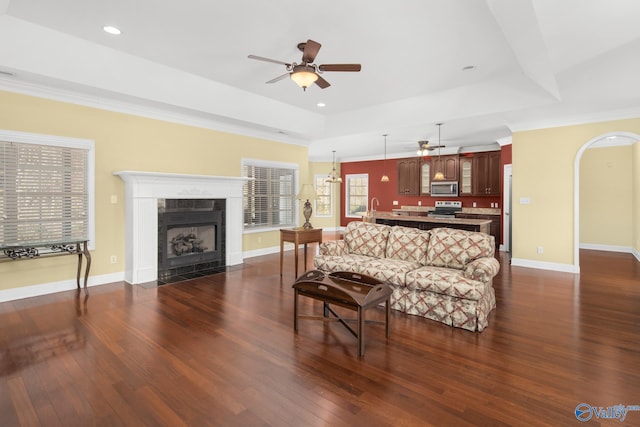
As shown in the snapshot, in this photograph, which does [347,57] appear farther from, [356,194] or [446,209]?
[356,194]

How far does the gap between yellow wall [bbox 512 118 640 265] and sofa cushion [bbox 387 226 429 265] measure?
3.14 m

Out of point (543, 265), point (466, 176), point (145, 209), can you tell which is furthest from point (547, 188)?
point (145, 209)

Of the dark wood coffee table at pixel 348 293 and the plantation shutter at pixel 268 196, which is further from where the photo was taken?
the plantation shutter at pixel 268 196

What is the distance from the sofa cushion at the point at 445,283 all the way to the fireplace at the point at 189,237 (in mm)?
3597

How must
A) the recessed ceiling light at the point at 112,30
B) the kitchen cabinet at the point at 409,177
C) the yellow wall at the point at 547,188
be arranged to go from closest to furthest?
the recessed ceiling light at the point at 112,30
the yellow wall at the point at 547,188
the kitchen cabinet at the point at 409,177

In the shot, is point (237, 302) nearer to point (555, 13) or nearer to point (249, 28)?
point (249, 28)

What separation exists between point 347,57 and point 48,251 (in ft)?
15.2

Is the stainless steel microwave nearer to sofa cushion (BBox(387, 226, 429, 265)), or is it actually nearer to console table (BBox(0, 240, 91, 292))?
sofa cushion (BBox(387, 226, 429, 265))

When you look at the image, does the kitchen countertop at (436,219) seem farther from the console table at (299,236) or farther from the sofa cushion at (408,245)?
the console table at (299,236)

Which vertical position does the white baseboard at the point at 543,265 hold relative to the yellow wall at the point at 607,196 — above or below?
below

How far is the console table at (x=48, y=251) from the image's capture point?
12.6ft

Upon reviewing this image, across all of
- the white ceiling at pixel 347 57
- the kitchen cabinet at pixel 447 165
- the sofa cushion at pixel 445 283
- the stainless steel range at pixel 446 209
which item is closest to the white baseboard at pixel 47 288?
the white ceiling at pixel 347 57

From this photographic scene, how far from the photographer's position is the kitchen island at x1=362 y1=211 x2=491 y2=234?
19.4ft

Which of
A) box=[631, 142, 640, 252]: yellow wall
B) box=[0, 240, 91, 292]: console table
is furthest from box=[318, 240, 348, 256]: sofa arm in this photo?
box=[631, 142, 640, 252]: yellow wall
